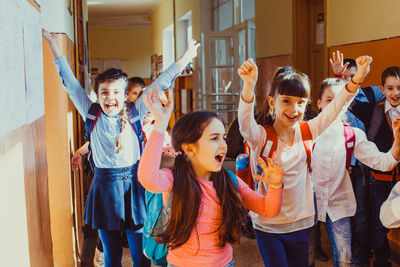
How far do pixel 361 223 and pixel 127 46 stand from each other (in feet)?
54.4

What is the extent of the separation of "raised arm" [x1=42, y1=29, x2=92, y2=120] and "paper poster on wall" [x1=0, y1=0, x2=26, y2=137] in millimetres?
1192

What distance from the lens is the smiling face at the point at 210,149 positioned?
5.87ft

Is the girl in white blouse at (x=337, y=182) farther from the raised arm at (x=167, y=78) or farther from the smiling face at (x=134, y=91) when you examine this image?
the smiling face at (x=134, y=91)

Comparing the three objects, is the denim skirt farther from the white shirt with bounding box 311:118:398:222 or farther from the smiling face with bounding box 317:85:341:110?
the smiling face with bounding box 317:85:341:110

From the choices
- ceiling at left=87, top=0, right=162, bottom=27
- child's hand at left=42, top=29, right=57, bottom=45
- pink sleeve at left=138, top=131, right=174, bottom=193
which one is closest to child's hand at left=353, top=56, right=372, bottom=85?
pink sleeve at left=138, top=131, right=174, bottom=193

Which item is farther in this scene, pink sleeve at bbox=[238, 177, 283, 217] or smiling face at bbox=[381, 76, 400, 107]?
smiling face at bbox=[381, 76, 400, 107]

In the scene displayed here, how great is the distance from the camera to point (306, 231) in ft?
7.50

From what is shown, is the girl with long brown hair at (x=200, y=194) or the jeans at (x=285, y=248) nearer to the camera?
the girl with long brown hair at (x=200, y=194)

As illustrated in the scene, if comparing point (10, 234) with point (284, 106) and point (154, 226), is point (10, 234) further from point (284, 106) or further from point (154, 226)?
point (284, 106)

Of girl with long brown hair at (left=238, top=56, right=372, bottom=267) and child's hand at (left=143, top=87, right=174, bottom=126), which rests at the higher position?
child's hand at (left=143, top=87, right=174, bottom=126)

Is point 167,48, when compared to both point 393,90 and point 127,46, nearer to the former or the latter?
point 127,46

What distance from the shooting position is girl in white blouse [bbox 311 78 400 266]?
8.48ft

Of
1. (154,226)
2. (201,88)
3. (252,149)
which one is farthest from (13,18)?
(201,88)

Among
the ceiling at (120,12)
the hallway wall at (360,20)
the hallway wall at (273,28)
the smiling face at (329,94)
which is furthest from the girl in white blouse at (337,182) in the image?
the ceiling at (120,12)
